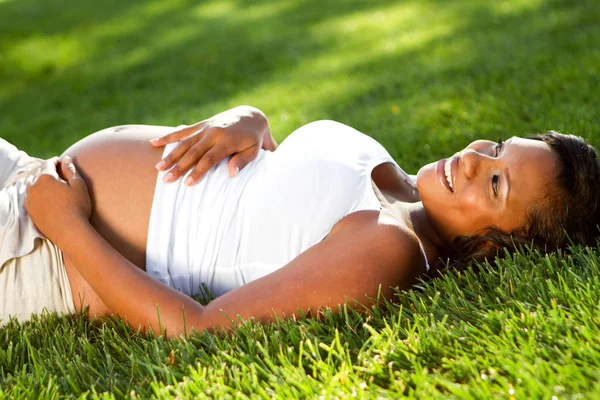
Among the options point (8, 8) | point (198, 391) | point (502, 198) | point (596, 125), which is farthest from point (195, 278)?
point (8, 8)

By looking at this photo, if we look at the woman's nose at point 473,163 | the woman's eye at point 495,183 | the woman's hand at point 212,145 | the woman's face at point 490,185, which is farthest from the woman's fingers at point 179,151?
the woman's eye at point 495,183

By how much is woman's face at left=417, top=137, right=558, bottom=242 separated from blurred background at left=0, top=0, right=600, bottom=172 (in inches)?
52.0

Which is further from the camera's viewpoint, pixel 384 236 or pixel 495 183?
pixel 495 183

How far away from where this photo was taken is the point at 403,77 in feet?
21.5

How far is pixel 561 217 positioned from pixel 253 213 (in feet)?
3.96

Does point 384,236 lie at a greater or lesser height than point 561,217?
greater

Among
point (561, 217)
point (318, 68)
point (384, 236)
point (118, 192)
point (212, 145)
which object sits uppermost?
point (318, 68)

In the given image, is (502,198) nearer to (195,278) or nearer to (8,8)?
(195,278)

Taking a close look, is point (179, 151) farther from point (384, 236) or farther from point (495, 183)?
point (495, 183)

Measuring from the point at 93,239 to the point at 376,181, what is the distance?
1179mm

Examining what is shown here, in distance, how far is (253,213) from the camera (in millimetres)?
2633

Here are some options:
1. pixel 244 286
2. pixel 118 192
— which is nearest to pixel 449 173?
pixel 244 286

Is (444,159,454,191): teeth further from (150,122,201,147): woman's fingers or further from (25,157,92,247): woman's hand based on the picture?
(25,157,92,247): woman's hand

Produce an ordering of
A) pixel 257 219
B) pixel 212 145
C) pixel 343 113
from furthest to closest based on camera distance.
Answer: pixel 343 113
pixel 212 145
pixel 257 219
